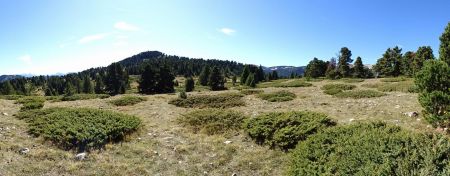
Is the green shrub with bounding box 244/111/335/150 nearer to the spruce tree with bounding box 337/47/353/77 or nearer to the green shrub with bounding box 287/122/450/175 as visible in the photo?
the green shrub with bounding box 287/122/450/175

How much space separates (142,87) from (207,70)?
50.4 metres

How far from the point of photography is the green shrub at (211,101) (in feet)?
81.4

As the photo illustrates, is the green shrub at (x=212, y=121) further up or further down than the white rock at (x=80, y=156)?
further up

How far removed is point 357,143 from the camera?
376 inches

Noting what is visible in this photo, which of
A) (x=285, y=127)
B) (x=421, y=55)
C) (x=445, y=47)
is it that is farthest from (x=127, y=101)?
(x=421, y=55)

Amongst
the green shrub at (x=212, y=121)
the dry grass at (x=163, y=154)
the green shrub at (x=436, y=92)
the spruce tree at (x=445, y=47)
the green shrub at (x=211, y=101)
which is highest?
the spruce tree at (x=445, y=47)

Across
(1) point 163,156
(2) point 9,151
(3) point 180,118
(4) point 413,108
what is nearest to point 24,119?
(2) point 9,151

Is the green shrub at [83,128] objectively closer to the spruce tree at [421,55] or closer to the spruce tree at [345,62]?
the spruce tree at [421,55]

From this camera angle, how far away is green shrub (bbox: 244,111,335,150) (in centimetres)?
1352

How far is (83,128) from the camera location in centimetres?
1504

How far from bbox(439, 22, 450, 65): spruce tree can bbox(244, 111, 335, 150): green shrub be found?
5.44m

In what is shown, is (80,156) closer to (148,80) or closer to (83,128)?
(83,128)

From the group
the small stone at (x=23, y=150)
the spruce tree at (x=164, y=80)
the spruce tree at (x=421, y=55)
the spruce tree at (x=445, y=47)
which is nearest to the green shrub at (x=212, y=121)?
the small stone at (x=23, y=150)

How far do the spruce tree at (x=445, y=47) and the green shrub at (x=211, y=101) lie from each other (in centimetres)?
1325
